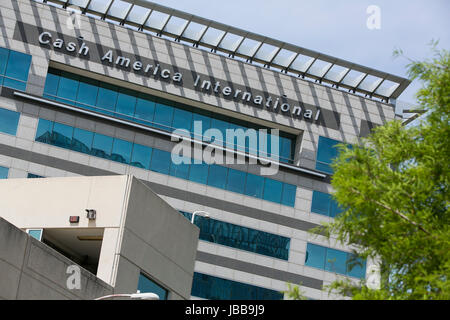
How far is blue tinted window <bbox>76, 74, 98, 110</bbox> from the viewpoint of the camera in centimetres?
4769

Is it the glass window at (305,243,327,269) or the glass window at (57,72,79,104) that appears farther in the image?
the glass window at (305,243,327,269)

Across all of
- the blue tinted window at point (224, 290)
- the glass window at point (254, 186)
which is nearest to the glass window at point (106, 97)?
the glass window at point (254, 186)

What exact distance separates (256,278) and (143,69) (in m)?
15.3

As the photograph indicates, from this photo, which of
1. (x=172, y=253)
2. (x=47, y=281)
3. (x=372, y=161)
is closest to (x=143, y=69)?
(x=172, y=253)

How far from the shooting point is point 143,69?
4884 cm

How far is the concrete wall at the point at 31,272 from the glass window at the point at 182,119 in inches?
1013

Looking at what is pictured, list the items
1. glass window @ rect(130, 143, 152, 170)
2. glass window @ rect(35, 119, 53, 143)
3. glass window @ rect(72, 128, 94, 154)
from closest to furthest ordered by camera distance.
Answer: glass window @ rect(35, 119, 53, 143) < glass window @ rect(72, 128, 94, 154) < glass window @ rect(130, 143, 152, 170)

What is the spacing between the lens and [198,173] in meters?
48.2

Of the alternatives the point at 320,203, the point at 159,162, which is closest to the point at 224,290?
the point at 159,162

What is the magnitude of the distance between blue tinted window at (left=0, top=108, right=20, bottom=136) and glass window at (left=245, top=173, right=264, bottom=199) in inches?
594

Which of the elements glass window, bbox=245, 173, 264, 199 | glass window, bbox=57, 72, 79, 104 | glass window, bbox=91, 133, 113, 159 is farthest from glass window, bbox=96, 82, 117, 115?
glass window, bbox=245, 173, 264, 199

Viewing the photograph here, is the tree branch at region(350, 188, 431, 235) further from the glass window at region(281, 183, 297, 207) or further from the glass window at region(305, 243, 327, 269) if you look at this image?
the glass window at region(281, 183, 297, 207)

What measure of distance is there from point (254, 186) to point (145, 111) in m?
8.68
